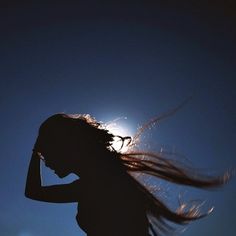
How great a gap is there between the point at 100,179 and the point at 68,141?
2.10 feet

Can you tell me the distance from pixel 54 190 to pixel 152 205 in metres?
1.01

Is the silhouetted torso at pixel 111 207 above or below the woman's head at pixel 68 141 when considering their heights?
below

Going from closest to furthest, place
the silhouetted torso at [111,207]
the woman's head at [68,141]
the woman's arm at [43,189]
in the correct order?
the silhouetted torso at [111,207] < the woman's arm at [43,189] < the woman's head at [68,141]

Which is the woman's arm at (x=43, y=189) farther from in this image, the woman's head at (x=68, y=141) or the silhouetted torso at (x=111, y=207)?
the woman's head at (x=68, y=141)

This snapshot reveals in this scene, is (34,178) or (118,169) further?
(34,178)

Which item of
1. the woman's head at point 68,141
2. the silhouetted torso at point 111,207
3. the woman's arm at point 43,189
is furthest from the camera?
the woman's head at point 68,141

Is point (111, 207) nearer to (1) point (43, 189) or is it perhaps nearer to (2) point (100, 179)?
(2) point (100, 179)

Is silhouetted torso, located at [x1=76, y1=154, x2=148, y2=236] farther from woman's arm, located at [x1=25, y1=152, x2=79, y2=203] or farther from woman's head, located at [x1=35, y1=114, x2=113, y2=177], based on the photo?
woman's head, located at [x1=35, y1=114, x2=113, y2=177]

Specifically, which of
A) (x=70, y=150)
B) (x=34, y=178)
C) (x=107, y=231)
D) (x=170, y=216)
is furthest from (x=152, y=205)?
Answer: (x=34, y=178)

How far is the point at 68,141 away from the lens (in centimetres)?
509

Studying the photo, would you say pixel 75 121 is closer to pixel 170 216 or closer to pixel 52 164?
pixel 52 164

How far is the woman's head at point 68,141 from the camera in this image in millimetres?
5070

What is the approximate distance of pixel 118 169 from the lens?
4.91 metres

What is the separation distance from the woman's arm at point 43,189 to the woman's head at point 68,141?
205 mm
